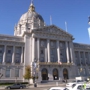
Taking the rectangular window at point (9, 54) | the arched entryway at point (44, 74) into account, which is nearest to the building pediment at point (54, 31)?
the rectangular window at point (9, 54)

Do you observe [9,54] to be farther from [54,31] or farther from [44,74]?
[54,31]

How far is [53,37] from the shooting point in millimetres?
61406

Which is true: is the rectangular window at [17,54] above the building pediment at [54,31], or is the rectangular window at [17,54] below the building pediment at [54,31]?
below

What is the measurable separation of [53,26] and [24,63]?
23720 mm

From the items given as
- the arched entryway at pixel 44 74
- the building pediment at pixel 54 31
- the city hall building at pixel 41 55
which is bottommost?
the arched entryway at pixel 44 74

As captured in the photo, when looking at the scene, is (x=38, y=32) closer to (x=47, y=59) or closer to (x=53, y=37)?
(x=53, y=37)

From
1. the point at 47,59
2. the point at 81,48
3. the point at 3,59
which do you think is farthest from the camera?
the point at 81,48

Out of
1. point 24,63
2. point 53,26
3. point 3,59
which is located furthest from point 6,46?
point 53,26

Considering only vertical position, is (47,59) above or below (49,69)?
above

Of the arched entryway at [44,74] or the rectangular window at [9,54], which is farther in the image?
the rectangular window at [9,54]

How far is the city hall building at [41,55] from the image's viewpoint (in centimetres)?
5369

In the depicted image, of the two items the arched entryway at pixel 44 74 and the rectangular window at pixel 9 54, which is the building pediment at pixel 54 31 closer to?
the rectangular window at pixel 9 54

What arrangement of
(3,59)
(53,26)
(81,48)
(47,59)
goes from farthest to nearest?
(81,48) → (53,26) → (47,59) → (3,59)

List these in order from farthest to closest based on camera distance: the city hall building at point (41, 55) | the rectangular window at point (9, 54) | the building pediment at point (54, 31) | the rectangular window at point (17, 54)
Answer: the building pediment at point (54, 31), the rectangular window at point (17, 54), the rectangular window at point (9, 54), the city hall building at point (41, 55)
